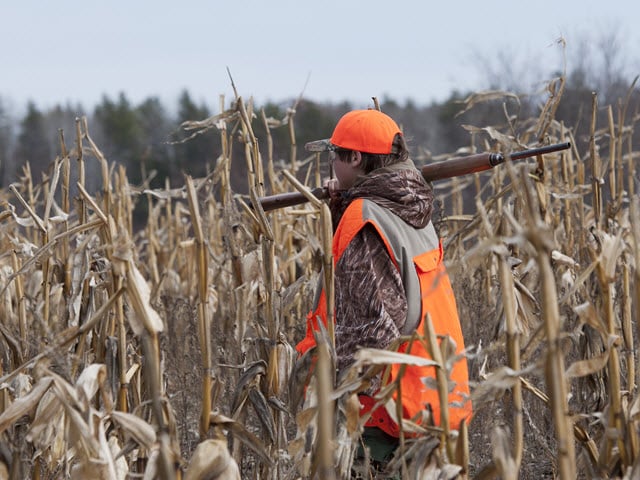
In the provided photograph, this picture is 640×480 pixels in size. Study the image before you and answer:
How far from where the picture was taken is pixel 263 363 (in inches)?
102

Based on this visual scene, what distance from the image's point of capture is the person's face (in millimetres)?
2561

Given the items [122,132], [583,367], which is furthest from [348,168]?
[122,132]

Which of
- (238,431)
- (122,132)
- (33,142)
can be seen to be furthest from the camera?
(33,142)

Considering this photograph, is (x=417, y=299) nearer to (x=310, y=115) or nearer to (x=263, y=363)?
(x=263, y=363)

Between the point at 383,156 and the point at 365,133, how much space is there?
0.09 m

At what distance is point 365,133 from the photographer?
8.24 ft

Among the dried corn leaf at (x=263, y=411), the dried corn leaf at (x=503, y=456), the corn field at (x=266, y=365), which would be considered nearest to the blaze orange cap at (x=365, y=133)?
the corn field at (x=266, y=365)

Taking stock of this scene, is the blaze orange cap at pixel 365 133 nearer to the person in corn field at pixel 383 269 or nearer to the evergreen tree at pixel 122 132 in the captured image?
the person in corn field at pixel 383 269

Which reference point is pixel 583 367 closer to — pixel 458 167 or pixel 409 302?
pixel 409 302

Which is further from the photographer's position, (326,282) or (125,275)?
(326,282)

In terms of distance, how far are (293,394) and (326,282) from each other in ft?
1.34

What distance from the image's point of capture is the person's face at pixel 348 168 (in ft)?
8.40

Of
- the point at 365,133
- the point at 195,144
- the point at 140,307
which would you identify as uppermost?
the point at 365,133

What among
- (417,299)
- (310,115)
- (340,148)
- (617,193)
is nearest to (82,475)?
(417,299)
